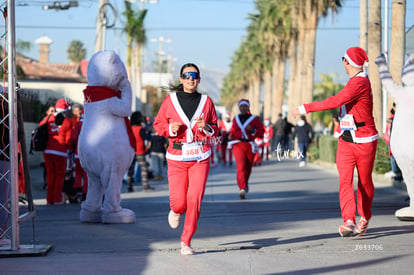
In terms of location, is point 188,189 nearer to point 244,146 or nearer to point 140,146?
point 244,146

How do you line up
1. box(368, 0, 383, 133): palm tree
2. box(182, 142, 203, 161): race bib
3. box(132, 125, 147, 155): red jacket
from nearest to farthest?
box(182, 142, 203, 161): race bib < box(132, 125, 147, 155): red jacket < box(368, 0, 383, 133): palm tree

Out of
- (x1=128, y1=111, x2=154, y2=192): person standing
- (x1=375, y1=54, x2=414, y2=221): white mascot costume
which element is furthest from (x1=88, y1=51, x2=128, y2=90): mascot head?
(x1=128, y1=111, x2=154, y2=192): person standing

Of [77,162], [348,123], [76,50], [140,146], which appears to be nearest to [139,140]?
[140,146]

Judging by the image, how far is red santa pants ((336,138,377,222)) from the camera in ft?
30.8

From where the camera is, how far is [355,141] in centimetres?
944

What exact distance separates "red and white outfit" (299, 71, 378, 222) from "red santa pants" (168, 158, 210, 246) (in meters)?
1.93

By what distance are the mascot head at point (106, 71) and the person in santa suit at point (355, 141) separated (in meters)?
3.22

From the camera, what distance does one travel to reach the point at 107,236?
9883mm

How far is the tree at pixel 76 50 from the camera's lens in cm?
13300

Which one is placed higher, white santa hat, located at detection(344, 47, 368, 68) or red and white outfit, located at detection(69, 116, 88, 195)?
white santa hat, located at detection(344, 47, 368, 68)

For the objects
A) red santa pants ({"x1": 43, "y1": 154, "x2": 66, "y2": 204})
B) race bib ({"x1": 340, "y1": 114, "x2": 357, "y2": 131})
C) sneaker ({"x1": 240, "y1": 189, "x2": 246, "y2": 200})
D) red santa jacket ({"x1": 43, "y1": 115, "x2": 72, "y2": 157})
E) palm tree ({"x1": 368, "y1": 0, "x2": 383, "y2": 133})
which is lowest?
sneaker ({"x1": 240, "y1": 189, "x2": 246, "y2": 200})

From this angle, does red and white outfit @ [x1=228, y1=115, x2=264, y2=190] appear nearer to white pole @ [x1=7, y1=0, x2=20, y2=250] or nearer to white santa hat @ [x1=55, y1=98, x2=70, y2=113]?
white santa hat @ [x1=55, y1=98, x2=70, y2=113]

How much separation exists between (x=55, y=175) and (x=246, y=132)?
142 inches

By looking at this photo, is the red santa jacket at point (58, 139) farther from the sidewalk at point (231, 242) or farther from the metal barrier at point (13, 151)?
the metal barrier at point (13, 151)
